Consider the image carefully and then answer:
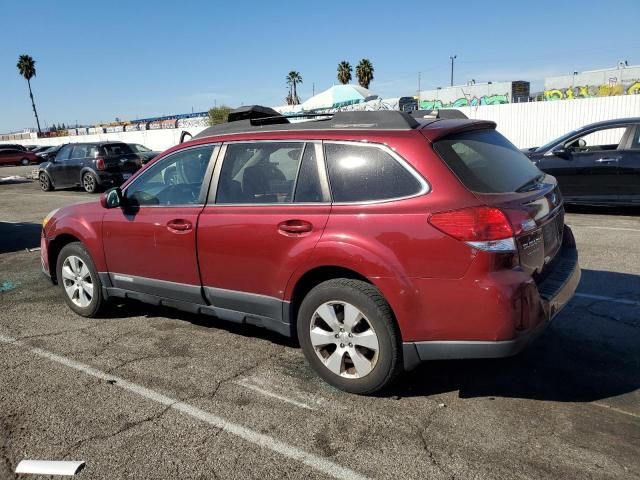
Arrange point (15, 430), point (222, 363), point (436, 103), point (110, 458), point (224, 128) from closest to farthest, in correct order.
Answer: point (110, 458), point (15, 430), point (222, 363), point (224, 128), point (436, 103)

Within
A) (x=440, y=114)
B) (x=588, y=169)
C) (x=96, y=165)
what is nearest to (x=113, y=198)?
(x=440, y=114)

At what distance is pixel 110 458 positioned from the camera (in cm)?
292

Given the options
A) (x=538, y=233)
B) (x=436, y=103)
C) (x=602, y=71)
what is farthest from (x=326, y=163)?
(x=602, y=71)

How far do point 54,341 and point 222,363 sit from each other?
5.36 feet

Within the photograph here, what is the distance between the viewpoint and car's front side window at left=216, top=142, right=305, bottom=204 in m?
3.77

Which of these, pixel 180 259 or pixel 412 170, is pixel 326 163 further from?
pixel 180 259

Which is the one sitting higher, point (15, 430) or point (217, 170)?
point (217, 170)

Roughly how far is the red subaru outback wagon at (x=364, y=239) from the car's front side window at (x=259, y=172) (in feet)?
0.04

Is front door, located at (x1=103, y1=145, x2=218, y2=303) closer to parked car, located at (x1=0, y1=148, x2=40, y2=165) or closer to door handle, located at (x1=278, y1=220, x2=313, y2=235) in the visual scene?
door handle, located at (x1=278, y1=220, x2=313, y2=235)

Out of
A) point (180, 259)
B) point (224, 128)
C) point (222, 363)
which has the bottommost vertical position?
point (222, 363)

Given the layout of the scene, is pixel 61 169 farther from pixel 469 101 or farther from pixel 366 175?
pixel 469 101

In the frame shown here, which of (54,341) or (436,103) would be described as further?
(436,103)

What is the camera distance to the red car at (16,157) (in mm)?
38406

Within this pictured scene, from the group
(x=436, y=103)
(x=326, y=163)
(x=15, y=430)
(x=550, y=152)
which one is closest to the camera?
(x=15, y=430)
